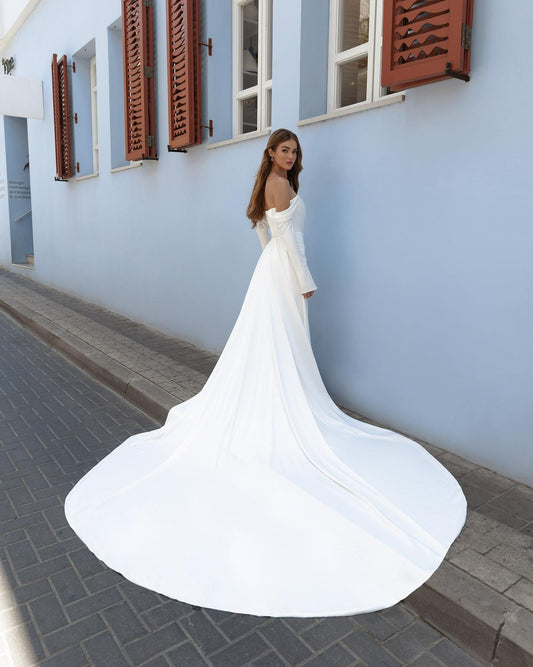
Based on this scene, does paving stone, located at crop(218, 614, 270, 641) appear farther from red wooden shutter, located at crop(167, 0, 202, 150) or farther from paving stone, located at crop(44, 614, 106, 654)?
red wooden shutter, located at crop(167, 0, 202, 150)

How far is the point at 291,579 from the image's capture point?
2.21 meters

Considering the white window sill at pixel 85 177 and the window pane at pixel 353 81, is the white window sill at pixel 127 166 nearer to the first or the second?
the white window sill at pixel 85 177

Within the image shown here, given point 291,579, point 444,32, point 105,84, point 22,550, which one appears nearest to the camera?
point 291,579

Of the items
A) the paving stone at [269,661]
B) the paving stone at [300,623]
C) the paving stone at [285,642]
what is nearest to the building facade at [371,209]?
the paving stone at [300,623]

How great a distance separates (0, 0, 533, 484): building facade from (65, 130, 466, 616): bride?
515mm

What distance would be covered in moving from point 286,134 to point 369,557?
258cm

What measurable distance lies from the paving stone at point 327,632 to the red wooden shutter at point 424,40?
2847 mm

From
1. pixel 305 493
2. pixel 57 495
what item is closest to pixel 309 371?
pixel 305 493

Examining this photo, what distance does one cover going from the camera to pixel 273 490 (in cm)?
282

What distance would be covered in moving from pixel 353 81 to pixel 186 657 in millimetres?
4198

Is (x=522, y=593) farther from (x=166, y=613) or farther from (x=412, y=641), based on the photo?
(x=166, y=613)

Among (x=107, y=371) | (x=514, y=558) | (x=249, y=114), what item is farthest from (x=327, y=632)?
(x=249, y=114)

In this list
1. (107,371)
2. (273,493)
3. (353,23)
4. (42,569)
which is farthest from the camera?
(107,371)

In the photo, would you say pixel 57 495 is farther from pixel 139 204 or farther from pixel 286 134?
pixel 139 204
